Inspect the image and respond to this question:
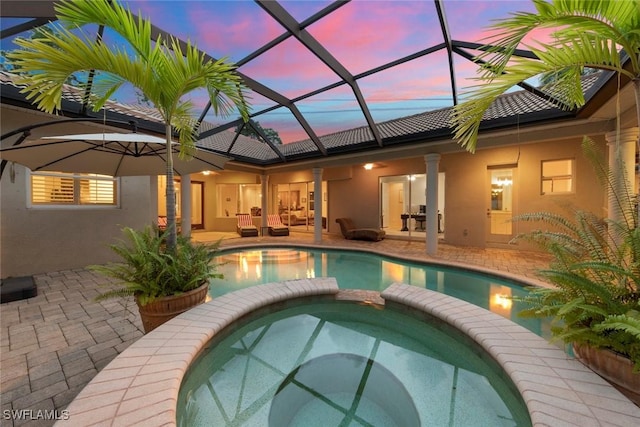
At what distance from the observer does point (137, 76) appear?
2836 mm

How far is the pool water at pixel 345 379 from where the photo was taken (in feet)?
7.21

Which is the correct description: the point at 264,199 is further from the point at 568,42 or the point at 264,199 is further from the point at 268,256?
the point at 568,42

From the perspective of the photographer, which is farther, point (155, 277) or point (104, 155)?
point (104, 155)

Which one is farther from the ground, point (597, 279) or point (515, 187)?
point (515, 187)

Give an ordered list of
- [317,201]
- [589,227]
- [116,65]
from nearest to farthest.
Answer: [589,227], [116,65], [317,201]

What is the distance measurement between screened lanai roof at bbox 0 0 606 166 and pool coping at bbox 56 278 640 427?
299 centimetres

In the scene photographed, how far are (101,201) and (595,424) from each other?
9.59m

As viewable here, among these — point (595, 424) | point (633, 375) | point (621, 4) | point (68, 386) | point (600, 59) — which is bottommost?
point (68, 386)

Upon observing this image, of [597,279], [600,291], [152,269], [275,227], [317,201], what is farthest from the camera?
[275,227]

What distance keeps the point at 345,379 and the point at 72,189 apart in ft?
26.4

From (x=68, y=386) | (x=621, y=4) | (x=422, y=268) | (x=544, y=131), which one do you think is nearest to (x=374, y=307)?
(x=422, y=268)

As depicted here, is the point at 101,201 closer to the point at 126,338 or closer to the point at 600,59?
the point at 126,338

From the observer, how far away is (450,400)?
235 cm

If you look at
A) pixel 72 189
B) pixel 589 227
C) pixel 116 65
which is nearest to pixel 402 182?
pixel 589 227
